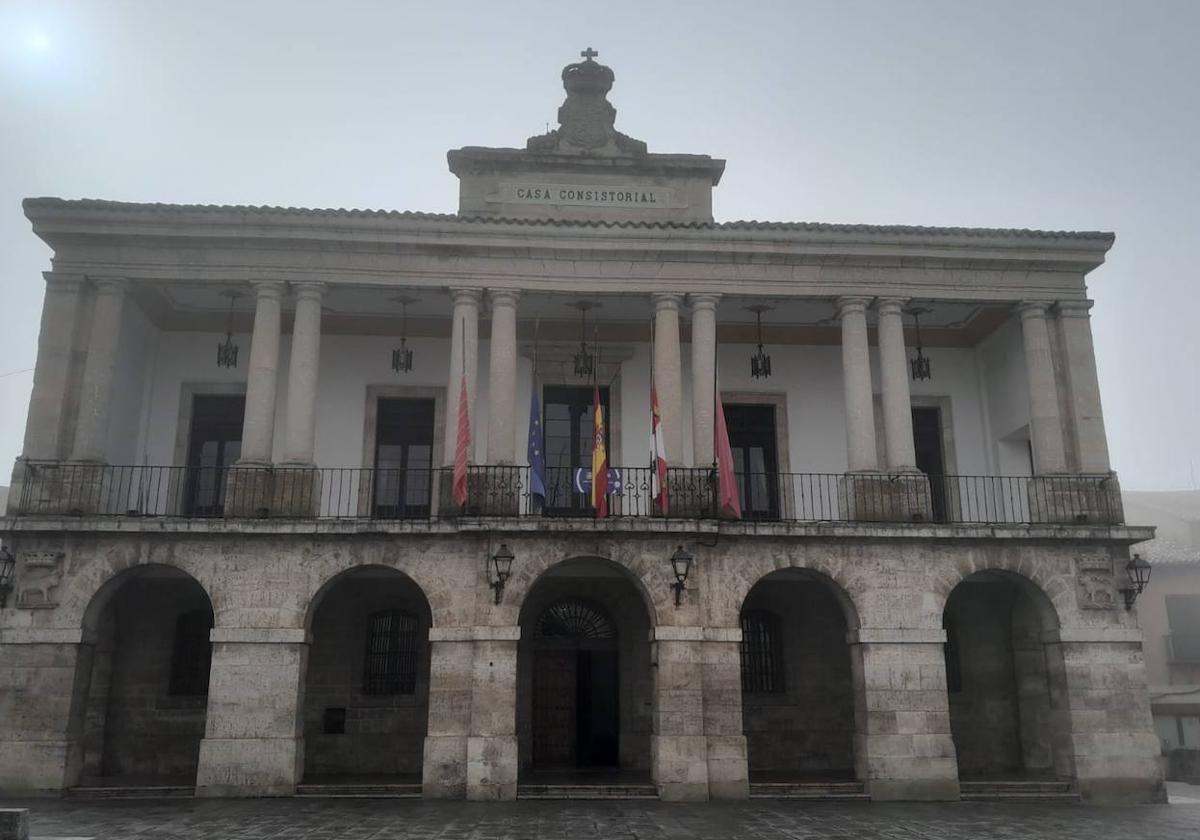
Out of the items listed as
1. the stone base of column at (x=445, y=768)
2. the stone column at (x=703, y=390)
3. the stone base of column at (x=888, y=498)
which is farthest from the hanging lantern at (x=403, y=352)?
the stone base of column at (x=888, y=498)

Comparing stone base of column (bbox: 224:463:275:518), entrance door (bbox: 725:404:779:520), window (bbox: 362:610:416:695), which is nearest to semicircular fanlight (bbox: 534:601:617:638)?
window (bbox: 362:610:416:695)

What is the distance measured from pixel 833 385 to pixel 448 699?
9491 mm

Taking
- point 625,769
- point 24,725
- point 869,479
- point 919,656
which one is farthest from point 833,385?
point 24,725

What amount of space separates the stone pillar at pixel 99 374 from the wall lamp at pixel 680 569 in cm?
910

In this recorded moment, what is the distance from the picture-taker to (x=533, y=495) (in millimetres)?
15484

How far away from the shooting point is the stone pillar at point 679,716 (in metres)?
14.6

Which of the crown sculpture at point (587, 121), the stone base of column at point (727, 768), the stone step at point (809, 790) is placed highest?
the crown sculpture at point (587, 121)

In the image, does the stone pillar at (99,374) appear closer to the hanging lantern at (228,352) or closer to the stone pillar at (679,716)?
the hanging lantern at (228,352)

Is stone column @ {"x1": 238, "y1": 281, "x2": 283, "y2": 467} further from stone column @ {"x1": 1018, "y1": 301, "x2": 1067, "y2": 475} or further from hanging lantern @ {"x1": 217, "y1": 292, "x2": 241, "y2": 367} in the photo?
stone column @ {"x1": 1018, "y1": 301, "x2": 1067, "y2": 475}

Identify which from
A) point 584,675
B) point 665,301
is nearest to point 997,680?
point 584,675

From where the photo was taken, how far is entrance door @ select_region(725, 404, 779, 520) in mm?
18641

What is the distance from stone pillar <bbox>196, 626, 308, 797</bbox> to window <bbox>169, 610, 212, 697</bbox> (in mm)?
2909

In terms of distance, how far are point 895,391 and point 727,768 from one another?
6702 millimetres

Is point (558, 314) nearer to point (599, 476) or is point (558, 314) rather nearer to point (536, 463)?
point (536, 463)
